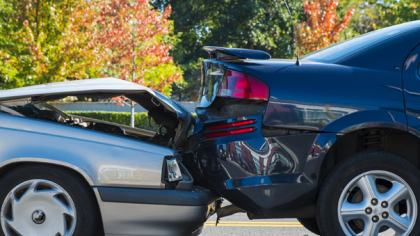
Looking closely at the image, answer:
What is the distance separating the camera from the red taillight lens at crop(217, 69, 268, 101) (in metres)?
3.30

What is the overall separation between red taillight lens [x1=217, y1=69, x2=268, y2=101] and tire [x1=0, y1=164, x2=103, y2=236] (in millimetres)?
1186

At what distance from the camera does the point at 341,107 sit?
3264 millimetres

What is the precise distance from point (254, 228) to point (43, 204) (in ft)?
8.23

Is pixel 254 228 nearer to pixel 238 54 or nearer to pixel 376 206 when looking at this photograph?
pixel 376 206

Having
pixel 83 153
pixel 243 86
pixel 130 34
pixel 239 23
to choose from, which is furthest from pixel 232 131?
pixel 239 23

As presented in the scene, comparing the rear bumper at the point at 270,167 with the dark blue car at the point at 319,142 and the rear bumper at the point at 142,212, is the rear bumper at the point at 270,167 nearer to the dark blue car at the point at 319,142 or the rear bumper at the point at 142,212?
the dark blue car at the point at 319,142

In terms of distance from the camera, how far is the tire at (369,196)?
328 centimetres

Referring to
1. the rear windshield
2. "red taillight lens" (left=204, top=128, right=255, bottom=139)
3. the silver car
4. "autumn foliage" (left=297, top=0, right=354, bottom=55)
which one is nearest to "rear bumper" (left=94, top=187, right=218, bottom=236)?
the silver car

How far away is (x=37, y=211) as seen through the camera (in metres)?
3.23

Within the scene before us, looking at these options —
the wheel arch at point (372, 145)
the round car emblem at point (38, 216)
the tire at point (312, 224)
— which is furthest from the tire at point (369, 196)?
the round car emblem at point (38, 216)

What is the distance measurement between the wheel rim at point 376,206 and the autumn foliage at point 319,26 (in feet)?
58.5

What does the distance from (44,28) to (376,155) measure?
54.2ft

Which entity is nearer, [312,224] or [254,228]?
[312,224]

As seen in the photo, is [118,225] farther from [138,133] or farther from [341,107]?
[138,133]
